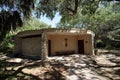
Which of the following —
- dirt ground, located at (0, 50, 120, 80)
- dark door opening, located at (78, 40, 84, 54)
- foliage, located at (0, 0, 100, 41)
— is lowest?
dirt ground, located at (0, 50, 120, 80)

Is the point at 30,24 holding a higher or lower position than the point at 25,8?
higher

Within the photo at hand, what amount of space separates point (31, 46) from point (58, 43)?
3249 millimetres

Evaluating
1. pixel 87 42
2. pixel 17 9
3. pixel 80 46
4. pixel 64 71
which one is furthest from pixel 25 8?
pixel 80 46

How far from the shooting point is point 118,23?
3158 centimetres

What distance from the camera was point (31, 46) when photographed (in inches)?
784

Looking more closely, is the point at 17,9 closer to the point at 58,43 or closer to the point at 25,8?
the point at 25,8

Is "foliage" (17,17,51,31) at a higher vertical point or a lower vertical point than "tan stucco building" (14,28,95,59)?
higher

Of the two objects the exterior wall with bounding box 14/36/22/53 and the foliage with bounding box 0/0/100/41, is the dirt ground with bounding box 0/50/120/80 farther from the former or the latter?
the exterior wall with bounding box 14/36/22/53

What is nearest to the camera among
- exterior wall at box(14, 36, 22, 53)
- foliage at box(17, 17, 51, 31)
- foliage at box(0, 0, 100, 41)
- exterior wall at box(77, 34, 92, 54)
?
foliage at box(0, 0, 100, 41)

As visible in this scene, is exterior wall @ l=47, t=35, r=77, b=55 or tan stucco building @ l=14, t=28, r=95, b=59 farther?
exterior wall @ l=47, t=35, r=77, b=55

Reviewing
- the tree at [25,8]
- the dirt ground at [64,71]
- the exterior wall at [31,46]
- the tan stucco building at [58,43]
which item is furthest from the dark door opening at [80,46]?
the tree at [25,8]

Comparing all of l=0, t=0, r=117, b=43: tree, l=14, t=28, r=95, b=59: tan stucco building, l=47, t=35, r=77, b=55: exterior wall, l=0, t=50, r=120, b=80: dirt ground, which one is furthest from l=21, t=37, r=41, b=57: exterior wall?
l=0, t=0, r=117, b=43: tree

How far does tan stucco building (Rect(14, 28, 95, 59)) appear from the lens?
62.6 feet

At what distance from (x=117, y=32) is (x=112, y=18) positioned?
544cm
